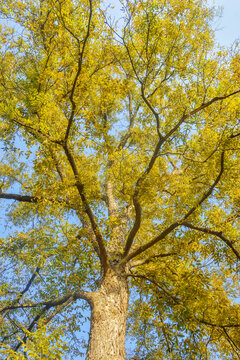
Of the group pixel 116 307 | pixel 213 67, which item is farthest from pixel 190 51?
pixel 116 307

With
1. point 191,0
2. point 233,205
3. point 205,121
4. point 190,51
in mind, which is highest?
point 191,0

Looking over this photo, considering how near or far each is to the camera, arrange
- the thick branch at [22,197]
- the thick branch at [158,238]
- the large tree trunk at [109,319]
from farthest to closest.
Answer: the thick branch at [22,197]
the thick branch at [158,238]
the large tree trunk at [109,319]

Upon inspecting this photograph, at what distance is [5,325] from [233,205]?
212 inches

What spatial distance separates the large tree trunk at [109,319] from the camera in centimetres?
373

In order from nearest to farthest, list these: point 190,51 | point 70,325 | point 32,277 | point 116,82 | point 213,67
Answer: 1. point 213,67
2. point 190,51
3. point 70,325
4. point 32,277
5. point 116,82

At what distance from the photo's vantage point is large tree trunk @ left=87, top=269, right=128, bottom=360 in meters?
3.73

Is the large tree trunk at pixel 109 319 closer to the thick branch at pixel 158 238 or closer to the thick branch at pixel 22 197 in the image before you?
the thick branch at pixel 158 238

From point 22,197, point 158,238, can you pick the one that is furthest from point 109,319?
point 22,197

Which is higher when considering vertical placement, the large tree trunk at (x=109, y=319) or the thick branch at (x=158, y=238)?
the thick branch at (x=158, y=238)

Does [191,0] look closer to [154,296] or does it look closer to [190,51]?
[190,51]

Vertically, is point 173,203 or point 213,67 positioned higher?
point 213,67

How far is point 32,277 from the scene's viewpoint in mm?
6516

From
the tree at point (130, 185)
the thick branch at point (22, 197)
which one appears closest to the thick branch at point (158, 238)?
the tree at point (130, 185)

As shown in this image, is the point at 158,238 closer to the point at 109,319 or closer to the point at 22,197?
the point at 109,319
